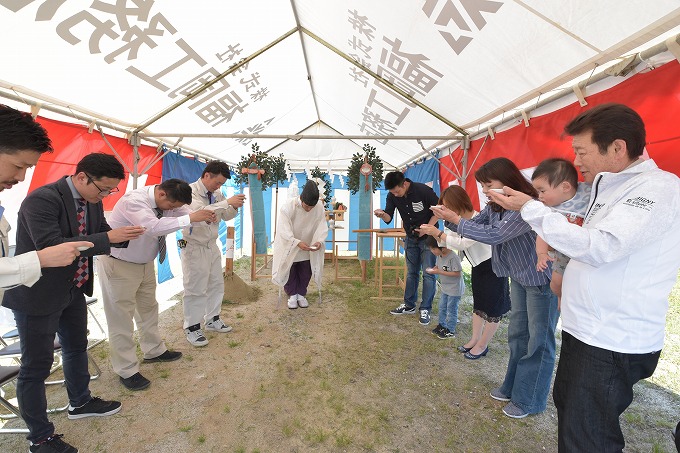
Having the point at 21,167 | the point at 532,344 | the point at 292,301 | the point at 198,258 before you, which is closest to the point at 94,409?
the point at 198,258

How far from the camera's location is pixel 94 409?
201 cm

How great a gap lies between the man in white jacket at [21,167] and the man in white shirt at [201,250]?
5.77 feet

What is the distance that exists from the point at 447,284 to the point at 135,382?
291 centimetres

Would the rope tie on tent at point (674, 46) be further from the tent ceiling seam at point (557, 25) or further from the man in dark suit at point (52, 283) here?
the man in dark suit at point (52, 283)

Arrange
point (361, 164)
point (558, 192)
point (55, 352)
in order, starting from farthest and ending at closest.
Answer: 1. point (361, 164)
2. point (55, 352)
3. point (558, 192)

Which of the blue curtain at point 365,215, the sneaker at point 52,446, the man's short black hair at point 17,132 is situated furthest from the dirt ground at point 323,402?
the blue curtain at point 365,215

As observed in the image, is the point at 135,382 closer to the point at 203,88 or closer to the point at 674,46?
the point at 203,88

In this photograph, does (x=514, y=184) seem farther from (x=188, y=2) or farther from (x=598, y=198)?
(x=188, y=2)

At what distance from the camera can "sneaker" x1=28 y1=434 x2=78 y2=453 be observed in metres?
1.60

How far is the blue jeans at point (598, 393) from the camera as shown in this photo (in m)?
→ 1.00

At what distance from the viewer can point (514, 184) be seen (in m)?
1.71

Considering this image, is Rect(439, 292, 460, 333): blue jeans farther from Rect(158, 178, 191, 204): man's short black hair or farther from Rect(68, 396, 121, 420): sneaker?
Rect(68, 396, 121, 420): sneaker

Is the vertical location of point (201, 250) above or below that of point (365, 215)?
below

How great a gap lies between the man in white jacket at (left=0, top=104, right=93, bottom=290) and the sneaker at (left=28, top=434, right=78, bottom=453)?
3.69 feet
